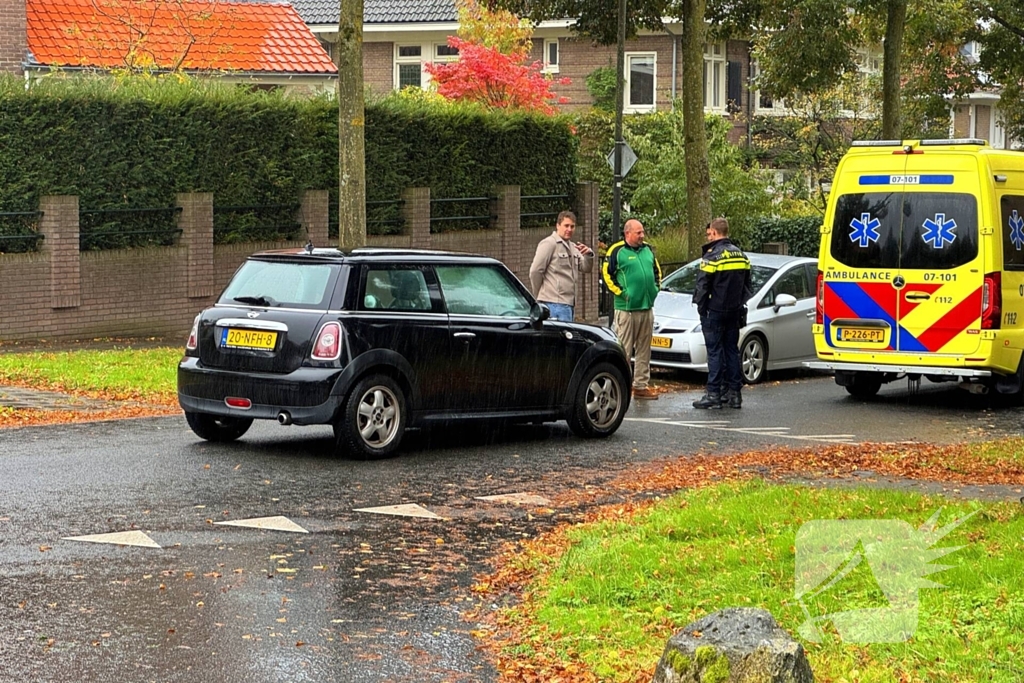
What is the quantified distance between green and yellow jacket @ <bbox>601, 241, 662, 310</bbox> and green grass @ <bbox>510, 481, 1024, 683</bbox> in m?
7.97

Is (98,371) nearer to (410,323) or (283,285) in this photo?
(283,285)

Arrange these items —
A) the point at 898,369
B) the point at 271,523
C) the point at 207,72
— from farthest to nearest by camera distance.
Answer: the point at 207,72, the point at 898,369, the point at 271,523

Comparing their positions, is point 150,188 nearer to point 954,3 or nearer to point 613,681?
point 954,3

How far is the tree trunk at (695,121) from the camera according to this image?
24.5m

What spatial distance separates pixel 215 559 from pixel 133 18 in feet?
85.0

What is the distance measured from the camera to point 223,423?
1308cm

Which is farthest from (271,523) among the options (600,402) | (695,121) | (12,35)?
(12,35)

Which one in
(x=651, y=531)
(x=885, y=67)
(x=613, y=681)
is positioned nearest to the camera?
(x=613, y=681)

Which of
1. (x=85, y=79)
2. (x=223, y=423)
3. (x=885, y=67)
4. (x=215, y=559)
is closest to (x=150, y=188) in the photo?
(x=85, y=79)

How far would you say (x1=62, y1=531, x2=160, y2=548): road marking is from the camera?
8.88 m

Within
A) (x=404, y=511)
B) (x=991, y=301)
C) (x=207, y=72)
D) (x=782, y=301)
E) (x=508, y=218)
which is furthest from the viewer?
(x=207, y=72)

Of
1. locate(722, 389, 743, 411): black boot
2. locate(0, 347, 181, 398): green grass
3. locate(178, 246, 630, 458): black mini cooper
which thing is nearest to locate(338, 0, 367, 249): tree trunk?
locate(0, 347, 181, 398): green grass

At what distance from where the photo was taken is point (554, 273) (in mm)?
17156

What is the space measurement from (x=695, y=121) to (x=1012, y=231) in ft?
27.0
